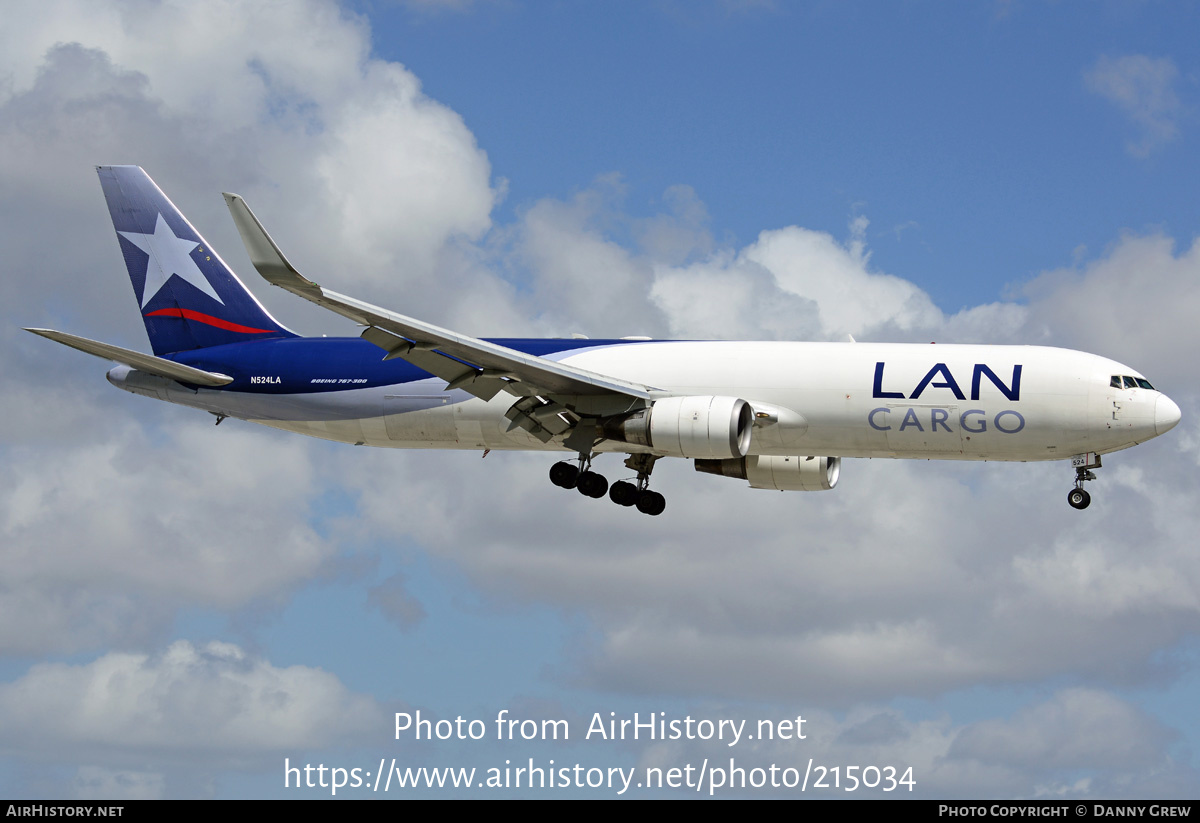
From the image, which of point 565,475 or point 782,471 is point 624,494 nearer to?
point 565,475

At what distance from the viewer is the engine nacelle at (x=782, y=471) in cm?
4809

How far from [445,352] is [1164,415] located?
2087 centimetres

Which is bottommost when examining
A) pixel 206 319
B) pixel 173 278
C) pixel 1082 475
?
pixel 1082 475

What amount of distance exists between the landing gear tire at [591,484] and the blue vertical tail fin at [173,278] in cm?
1266

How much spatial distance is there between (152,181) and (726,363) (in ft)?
77.4

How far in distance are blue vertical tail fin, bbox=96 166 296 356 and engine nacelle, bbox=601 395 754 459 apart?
15.4m

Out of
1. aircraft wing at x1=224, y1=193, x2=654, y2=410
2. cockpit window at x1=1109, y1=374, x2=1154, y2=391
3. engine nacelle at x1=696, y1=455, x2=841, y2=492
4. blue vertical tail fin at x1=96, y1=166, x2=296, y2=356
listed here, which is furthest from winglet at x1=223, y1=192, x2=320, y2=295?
cockpit window at x1=1109, y1=374, x2=1154, y2=391

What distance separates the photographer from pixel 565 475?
149 feet

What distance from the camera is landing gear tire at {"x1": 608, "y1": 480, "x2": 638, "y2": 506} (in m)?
47.9

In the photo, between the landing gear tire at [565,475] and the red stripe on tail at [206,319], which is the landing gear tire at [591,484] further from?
the red stripe on tail at [206,319]

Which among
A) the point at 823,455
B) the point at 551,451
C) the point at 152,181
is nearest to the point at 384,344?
the point at 551,451

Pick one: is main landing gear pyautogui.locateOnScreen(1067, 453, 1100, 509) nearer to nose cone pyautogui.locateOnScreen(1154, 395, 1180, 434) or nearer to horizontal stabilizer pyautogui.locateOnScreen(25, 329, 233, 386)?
nose cone pyautogui.locateOnScreen(1154, 395, 1180, 434)

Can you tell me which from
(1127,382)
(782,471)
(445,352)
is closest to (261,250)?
(445,352)

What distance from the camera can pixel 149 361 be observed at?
4722cm
